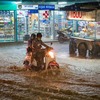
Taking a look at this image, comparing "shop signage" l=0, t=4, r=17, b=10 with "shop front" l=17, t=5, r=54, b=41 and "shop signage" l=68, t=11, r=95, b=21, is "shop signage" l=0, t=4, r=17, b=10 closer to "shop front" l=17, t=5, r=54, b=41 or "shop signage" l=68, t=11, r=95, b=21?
"shop front" l=17, t=5, r=54, b=41

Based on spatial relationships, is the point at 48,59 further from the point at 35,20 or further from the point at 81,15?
the point at 35,20

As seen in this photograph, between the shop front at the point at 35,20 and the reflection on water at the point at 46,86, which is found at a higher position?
the shop front at the point at 35,20

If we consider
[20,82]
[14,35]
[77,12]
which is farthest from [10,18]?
[20,82]

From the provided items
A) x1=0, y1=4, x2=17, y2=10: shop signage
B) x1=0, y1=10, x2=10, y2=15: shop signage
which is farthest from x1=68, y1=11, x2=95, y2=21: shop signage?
x1=0, y1=10, x2=10, y2=15: shop signage

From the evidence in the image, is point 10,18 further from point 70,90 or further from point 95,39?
point 70,90

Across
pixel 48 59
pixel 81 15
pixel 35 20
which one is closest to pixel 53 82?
pixel 48 59

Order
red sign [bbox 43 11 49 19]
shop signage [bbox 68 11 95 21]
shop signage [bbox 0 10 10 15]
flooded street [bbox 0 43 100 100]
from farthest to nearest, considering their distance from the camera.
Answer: red sign [bbox 43 11 49 19] → shop signage [bbox 0 10 10 15] → shop signage [bbox 68 11 95 21] → flooded street [bbox 0 43 100 100]

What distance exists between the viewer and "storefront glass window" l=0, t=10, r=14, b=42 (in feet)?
88.4

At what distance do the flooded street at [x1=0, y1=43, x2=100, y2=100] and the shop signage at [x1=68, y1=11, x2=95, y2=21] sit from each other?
2.47m

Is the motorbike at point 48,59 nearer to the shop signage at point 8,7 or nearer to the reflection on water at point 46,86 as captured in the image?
the reflection on water at point 46,86

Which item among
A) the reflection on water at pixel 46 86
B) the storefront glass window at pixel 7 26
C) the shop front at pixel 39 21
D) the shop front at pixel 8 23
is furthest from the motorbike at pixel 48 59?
the storefront glass window at pixel 7 26

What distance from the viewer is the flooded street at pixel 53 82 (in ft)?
32.8

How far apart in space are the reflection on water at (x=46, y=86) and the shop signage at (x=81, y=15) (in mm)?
4605

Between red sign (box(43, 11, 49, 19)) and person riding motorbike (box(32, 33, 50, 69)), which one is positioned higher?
red sign (box(43, 11, 49, 19))
